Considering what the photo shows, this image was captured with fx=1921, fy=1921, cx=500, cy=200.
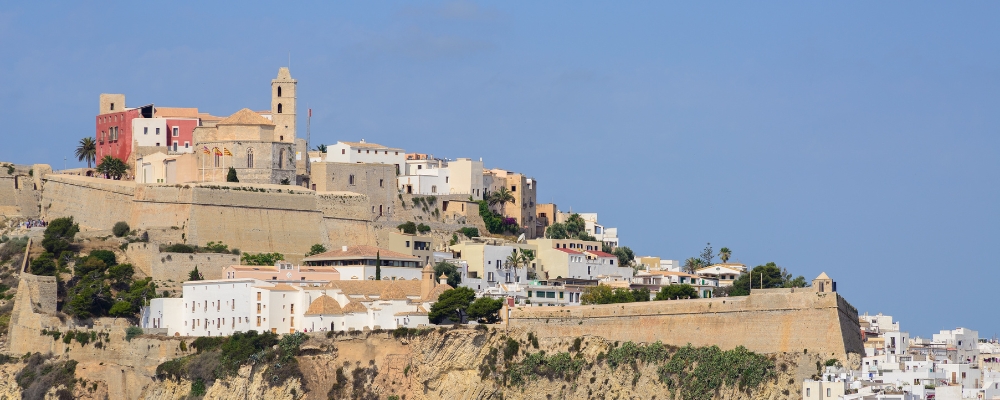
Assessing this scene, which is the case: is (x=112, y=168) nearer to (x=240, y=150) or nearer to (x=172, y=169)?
(x=172, y=169)

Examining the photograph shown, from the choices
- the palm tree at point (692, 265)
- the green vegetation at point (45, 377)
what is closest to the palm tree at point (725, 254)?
the palm tree at point (692, 265)

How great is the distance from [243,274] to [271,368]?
225 inches

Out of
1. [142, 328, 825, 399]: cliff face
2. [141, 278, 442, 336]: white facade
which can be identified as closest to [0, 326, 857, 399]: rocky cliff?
[142, 328, 825, 399]: cliff face

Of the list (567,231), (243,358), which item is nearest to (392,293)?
(243,358)

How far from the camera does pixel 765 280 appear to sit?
234ft

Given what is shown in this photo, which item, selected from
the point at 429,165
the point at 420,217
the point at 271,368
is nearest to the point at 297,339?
the point at 271,368

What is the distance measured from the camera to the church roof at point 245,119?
252ft

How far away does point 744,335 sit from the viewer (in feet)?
187

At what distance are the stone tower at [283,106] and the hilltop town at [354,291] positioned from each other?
9 centimetres

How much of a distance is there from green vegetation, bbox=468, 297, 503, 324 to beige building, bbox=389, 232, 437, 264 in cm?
1052

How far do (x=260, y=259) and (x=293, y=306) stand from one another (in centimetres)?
844

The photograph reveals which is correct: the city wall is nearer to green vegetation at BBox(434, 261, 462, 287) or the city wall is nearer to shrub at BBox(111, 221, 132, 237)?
green vegetation at BBox(434, 261, 462, 287)

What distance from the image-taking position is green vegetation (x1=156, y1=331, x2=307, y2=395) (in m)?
62.6

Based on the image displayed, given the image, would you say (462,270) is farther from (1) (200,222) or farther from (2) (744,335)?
(2) (744,335)
